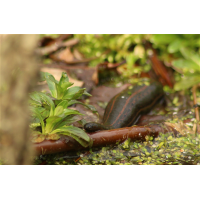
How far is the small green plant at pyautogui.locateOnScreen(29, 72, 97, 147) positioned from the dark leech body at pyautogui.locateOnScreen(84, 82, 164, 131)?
0.61ft

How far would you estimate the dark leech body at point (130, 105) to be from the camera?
2535 mm

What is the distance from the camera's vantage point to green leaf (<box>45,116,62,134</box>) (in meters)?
1.91

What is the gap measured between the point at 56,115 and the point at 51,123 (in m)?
0.09

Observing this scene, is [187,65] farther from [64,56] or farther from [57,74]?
[64,56]

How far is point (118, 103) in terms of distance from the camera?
2.83 metres

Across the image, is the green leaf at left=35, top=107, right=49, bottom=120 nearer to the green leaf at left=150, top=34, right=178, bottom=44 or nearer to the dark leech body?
the dark leech body

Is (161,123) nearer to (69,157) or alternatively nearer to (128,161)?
(128,161)

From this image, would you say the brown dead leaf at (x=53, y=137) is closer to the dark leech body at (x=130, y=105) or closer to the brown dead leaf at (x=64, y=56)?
the dark leech body at (x=130, y=105)

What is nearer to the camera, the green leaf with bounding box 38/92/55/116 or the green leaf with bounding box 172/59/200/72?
the green leaf with bounding box 38/92/55/116

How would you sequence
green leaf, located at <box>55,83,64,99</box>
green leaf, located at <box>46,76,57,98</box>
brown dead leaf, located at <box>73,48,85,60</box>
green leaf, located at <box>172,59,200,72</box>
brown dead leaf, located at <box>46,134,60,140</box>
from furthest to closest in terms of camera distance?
brown dead leaf, located at <box>73,48,85,60</box>
green leaf, located at <box>172,59,200,72</box>
green leaf, located at <box>46,76,57,98</box>
green leaf, located at <box>55,83,64,99</box>
brown dead leaf, located at <box>46,134,60,140</box>

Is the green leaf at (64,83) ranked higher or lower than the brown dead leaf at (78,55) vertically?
lower

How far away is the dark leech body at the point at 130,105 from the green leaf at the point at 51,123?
1.00 ft

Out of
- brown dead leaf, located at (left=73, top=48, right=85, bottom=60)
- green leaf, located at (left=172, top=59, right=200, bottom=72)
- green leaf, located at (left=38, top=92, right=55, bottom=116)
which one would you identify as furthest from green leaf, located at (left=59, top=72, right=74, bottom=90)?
brown dead leaf, located at (left=73, top=48, right=85, bottom=60)

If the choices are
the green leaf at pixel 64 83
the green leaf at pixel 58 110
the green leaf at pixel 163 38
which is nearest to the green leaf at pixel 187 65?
the green leaf at pixel 163 38
